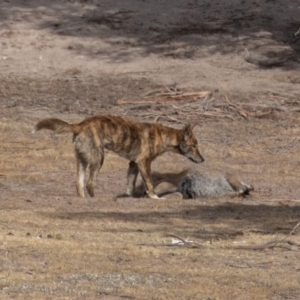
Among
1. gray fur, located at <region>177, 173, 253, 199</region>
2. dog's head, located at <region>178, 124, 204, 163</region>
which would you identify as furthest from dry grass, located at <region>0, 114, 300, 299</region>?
gray fur, located at <region>177, 173, 253, 199</region>

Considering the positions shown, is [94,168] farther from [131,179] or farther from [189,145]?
[189,145]

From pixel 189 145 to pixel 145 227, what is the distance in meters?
4.16

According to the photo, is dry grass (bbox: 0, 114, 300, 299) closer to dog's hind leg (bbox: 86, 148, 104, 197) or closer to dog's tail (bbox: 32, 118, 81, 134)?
dog's hind leg (bbox: 86, 148, 104, 197)

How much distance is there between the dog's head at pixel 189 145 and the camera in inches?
666

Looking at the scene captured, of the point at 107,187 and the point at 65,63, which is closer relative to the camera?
the point at 107,187

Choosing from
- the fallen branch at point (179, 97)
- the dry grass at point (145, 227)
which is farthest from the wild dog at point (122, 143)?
the fallen branch at point (179, 97)

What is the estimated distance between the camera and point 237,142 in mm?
20453

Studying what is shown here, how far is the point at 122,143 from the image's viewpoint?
16.2 meters

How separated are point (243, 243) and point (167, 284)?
93.8 inches

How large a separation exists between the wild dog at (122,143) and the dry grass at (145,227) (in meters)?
0.42

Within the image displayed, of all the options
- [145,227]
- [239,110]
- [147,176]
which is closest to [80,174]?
[147,176]

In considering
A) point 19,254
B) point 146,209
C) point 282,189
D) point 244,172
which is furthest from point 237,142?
point 19,254

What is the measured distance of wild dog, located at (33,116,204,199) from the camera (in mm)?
15805

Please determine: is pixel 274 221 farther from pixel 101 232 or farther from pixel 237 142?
pixel 237 142
